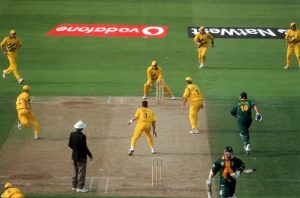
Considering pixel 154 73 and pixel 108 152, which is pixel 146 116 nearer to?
pixel 108 152

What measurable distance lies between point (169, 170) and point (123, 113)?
544 cm

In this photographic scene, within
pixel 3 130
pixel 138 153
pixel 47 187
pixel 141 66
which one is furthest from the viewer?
pixel 141 66

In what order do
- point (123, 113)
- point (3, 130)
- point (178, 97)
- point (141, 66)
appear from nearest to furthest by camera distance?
point (3, 130) < point (123, 113) < point (178, 97) < point (141, 66)

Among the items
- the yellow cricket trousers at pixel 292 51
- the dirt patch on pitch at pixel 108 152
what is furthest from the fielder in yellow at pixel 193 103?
the yellow cricket trousers at pixel 292 51

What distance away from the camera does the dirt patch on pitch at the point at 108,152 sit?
76.3ft

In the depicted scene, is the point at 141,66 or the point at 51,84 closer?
the point at 51,84

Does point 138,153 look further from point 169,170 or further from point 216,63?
point 216,63

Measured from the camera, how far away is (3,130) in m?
27.6

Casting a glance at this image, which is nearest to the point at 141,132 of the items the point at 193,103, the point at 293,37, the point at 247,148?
the point at 193,103

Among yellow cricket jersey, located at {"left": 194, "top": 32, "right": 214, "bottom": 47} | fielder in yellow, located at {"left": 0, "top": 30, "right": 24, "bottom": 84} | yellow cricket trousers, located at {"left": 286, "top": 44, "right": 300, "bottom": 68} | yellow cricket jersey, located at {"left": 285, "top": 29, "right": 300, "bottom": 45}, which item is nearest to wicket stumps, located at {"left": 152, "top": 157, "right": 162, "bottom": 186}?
fielder in yellow, located at {"left": 0, "top": 30, "right": 24, "bottom": 84}

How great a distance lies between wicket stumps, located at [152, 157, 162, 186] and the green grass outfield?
224 centimetres

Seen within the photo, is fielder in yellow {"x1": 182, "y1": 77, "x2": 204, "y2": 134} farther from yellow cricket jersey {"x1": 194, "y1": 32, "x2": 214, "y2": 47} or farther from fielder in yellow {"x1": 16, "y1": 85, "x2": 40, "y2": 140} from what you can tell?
yellow cricket jersey {"x1": 194, "y1": 32, "x2": 214, "y2": 47}

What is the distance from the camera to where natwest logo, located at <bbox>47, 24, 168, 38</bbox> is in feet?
135

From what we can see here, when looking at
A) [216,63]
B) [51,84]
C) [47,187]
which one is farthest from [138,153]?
[216,63]
